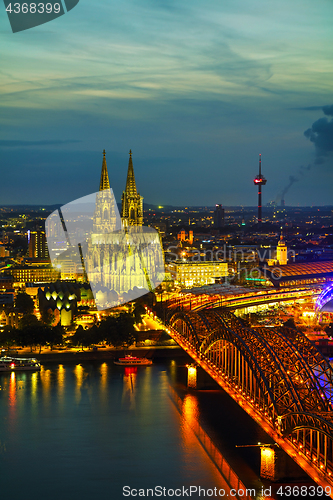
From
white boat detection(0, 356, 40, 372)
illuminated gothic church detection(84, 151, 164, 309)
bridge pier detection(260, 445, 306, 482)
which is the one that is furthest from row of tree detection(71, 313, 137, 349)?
bridge pier detection(260, 445, 306, 482)

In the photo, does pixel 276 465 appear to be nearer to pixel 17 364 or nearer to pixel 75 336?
pixel 17 364

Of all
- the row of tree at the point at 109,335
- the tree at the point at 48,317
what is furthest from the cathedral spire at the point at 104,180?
the row of tree at the point at 109,335

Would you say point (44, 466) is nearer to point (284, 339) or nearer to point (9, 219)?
point (284, 339)

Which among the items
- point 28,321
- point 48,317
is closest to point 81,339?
point 28,321

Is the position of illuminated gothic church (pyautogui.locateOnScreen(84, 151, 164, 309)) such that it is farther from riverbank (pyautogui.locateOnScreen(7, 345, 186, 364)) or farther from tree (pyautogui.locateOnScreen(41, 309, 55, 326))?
riverbank (pyautogui.locateOnScreen(7, 345, 186, 364))

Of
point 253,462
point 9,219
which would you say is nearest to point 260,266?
point 253,462
